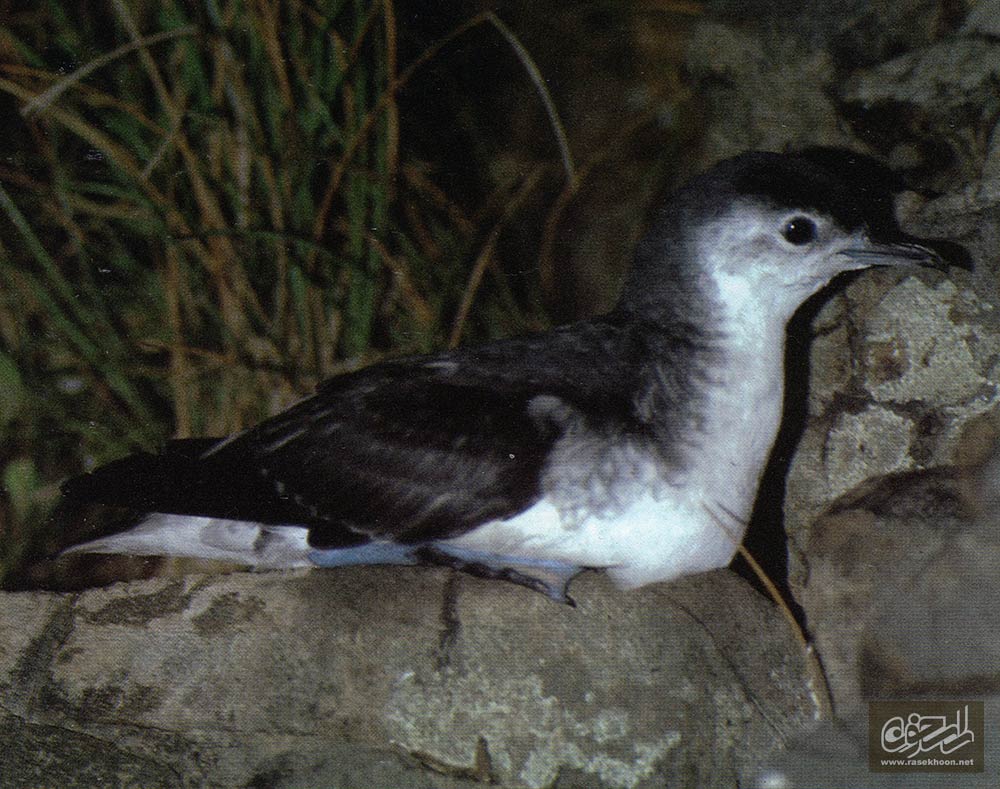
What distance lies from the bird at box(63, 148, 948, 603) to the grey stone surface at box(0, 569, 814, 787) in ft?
0.37

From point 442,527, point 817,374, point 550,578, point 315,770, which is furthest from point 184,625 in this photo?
point 817,374

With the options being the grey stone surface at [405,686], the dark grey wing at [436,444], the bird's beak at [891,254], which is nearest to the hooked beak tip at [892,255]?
the bird's beak at [891,254]

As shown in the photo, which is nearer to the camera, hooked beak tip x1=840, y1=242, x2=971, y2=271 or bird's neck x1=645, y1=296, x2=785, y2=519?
bird's neck x1=645, y1=296, x2=785, y2=519

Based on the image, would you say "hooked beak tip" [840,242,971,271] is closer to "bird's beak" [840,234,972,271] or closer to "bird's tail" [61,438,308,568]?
"bird's beak" [840,234,972,271]

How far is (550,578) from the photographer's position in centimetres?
246

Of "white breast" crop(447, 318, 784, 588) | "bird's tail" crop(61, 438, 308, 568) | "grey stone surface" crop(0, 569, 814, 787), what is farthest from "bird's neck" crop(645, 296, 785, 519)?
"bird's tail" crop(61, 438, 308, 568)

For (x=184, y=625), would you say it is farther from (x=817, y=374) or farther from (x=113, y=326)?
(x=817, y=374)

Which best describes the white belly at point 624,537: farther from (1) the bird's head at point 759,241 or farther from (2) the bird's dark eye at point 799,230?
(2) the bird's dark eye at point 799,230

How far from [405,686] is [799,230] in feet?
4.47

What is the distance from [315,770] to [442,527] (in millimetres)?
580

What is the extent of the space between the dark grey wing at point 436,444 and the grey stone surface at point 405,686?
0.20 m

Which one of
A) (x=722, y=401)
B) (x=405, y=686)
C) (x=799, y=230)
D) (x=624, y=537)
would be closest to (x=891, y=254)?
(x=799, y=230)

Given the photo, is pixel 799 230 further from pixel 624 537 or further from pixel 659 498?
pixel 624 537

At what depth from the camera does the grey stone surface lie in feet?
7.35
